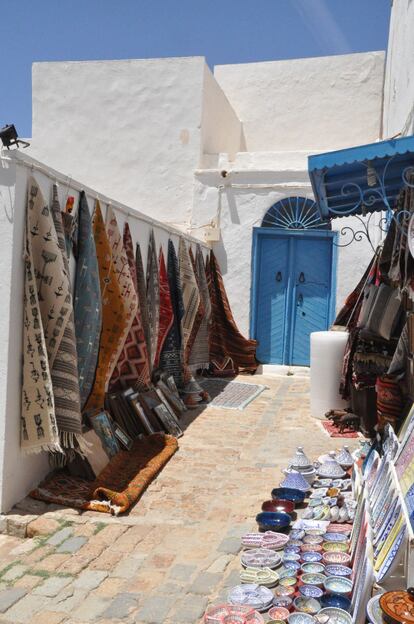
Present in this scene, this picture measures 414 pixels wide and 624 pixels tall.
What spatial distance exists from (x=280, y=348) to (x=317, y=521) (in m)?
6.16

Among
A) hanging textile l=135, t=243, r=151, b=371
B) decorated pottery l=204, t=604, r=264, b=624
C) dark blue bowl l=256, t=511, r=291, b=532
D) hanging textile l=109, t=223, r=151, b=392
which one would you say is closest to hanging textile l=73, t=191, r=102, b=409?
hanging textile l=109, t=223, r=151, b=392

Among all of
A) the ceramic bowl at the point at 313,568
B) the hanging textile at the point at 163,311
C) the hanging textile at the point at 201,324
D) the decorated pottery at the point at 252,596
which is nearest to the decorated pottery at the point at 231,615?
the decorated pottery at the point at 252,596

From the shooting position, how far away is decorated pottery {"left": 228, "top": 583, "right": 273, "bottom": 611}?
258 centimetres

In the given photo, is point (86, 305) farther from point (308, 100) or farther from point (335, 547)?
point (308, 100)

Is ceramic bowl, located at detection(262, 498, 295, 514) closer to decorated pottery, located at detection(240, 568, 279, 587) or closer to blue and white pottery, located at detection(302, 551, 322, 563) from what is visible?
blue and white pottery, located at detection(302, 551, 322, 563)

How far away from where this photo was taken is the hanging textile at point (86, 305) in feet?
14.2

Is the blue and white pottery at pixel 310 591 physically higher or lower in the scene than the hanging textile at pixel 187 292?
lower

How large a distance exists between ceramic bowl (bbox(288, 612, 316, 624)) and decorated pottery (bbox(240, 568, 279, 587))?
0.34 m

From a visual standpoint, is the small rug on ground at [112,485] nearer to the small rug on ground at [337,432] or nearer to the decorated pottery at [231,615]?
the decorated pottery at [231,615]

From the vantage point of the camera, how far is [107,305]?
4.84m

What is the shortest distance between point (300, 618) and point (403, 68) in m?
5.36

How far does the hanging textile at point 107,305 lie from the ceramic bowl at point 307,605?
8.17 ft

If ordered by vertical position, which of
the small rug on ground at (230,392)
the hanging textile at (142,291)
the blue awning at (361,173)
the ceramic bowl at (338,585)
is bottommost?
the small rug on ground at (230,392)

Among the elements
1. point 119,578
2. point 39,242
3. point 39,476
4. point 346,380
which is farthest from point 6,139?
point 346,380
